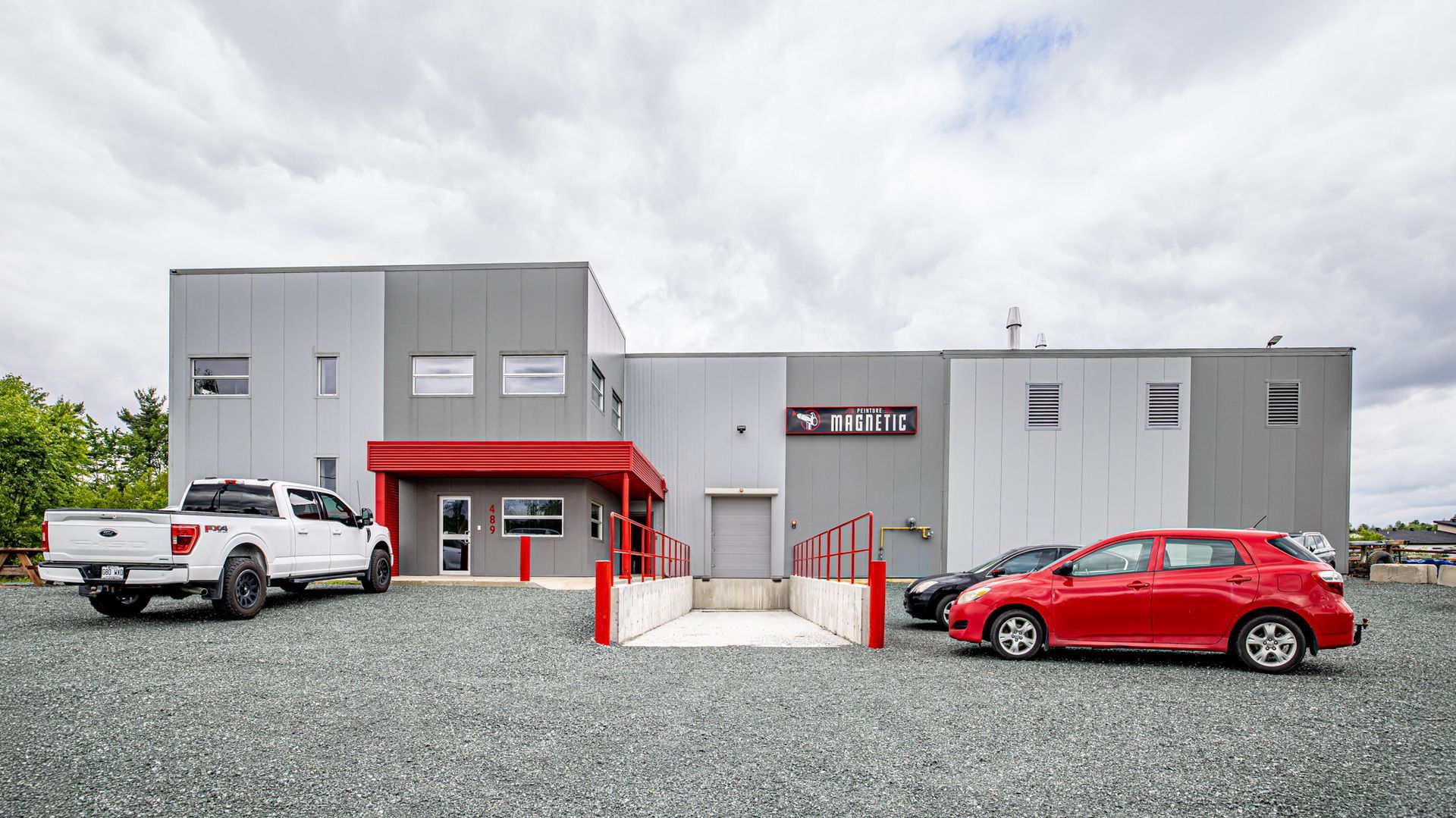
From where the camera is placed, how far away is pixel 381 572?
45.1 ft

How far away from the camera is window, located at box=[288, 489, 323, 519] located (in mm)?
11448

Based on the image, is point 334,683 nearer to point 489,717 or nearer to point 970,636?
point 489,717

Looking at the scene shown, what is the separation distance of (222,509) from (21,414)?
35.6 metres

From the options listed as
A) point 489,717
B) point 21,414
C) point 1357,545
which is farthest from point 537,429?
point 21,414

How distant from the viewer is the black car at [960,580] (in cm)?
1146

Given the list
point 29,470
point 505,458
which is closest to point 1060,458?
point 505,458

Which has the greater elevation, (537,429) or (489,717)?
(537,429)

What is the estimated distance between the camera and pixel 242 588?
400 inches

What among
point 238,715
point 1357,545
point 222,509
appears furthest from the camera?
point 1357,545

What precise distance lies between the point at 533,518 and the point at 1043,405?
13.5 metres

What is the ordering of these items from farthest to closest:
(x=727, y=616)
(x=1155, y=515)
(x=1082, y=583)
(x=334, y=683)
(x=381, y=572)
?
(x=1155, y=515)
(x=727, y=616)
(x=381, y=572)
(x=1082, y=583)
(x=334, y=683)

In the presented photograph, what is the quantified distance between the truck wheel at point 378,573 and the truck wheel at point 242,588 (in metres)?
2.76

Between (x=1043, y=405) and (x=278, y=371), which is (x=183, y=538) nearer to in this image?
(x=278, y=371)

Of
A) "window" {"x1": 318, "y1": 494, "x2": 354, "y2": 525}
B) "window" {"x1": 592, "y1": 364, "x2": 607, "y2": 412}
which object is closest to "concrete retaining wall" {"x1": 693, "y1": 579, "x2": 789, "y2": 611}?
"window" {"x1": 592, "y1": 364, "x2": 607, "y2": 412}
